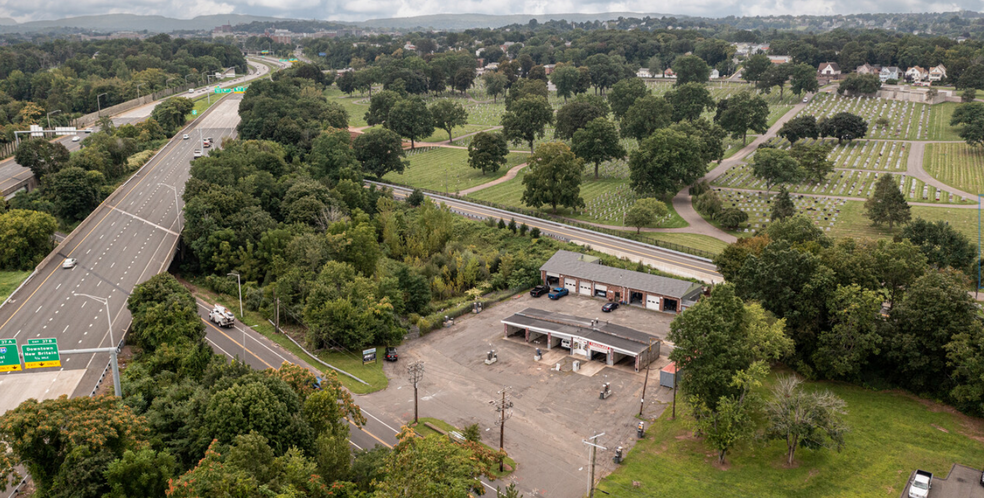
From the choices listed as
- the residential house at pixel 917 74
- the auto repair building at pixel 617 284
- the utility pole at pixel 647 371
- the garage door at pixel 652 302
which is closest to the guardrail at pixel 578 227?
the auto repair building at pixel 617 284

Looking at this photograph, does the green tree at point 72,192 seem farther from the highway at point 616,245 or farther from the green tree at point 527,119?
the green tree at point 527,119

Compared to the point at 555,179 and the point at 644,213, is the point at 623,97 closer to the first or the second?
the point at 555,179

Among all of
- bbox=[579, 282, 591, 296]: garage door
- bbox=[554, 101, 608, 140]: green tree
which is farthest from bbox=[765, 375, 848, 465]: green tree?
bbox=[554, 101, 608, 140]: green tree

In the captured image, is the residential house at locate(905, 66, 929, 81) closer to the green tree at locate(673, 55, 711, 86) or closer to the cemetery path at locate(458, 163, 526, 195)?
the green tree at locate(673, 55, 711, 86)

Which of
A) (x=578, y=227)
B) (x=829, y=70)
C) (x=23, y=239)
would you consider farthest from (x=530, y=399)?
(x=829, y=70)

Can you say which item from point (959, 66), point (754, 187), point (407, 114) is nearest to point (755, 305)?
point (754, 187)
